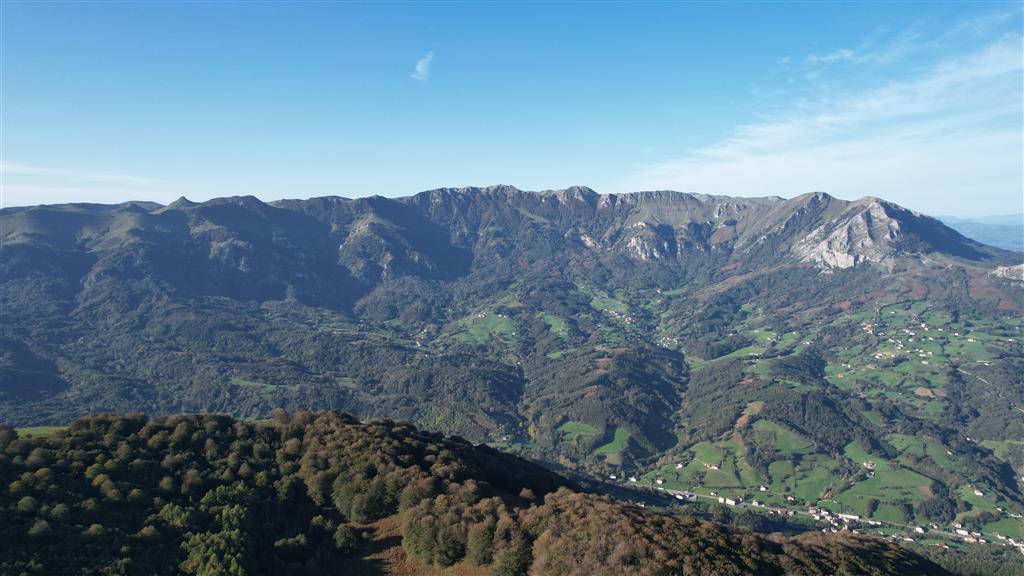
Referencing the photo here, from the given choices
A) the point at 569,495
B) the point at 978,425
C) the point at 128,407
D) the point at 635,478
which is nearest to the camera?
the point at 569,495

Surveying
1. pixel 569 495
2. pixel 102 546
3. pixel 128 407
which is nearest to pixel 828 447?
pixel 569 495

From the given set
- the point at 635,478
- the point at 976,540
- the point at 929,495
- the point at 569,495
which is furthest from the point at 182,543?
the point at 929,495

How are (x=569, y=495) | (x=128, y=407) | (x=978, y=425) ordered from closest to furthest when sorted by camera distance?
(x=569, y=495), (x=978, y=425), (x=128, y=407)

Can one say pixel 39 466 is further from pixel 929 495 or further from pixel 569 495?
pixel 929 495

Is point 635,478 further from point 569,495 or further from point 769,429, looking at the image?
point 569,495

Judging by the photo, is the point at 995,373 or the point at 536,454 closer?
the point at 536,454

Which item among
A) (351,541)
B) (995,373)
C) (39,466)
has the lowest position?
(995,373)

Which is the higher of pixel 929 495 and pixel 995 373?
pixel 995 373
